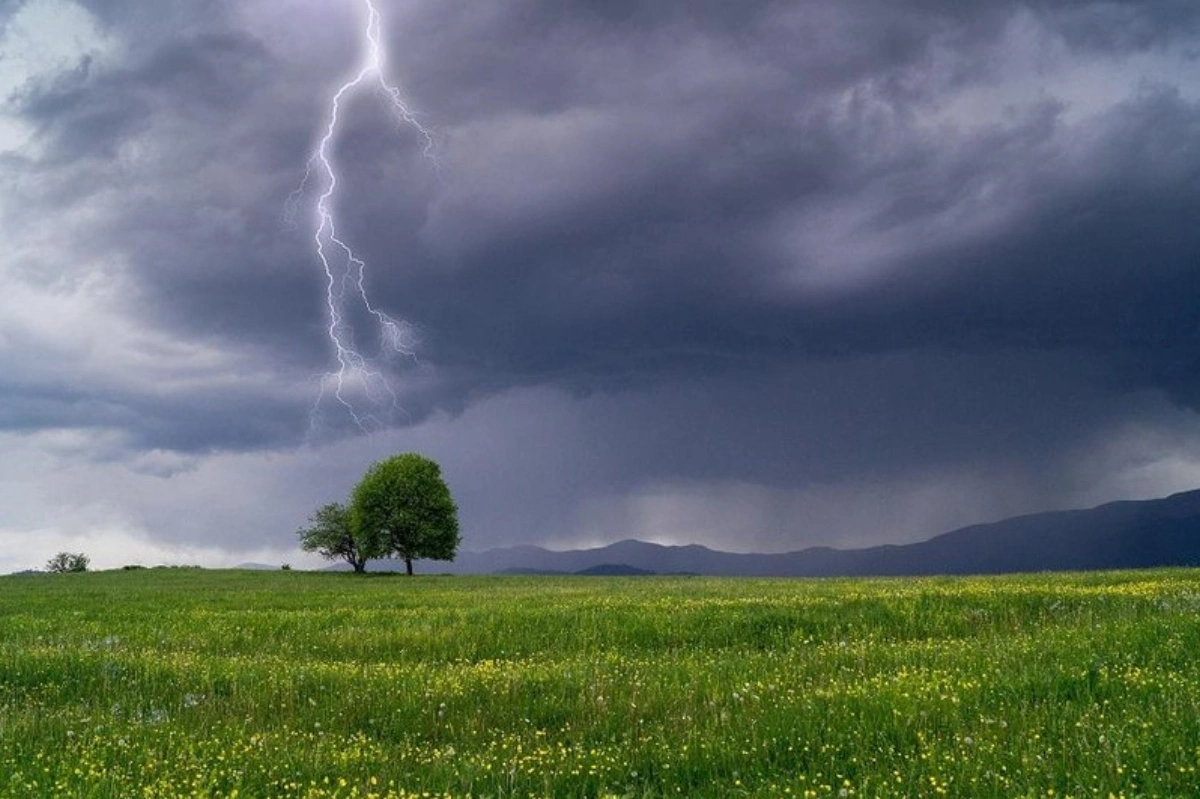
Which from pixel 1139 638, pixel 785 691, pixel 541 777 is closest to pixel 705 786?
pixel 541 777

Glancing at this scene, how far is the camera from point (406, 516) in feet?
290

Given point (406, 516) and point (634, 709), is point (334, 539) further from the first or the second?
point (634, 709)

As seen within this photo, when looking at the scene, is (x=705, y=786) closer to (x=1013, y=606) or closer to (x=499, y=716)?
(x=499, y=716)

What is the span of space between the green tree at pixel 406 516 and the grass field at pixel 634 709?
74.6m

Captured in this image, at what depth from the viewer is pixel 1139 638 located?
10703 mm

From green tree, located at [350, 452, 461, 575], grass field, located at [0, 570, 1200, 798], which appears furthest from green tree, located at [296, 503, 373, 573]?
grass field, located at [0, 570, 1200, 798]

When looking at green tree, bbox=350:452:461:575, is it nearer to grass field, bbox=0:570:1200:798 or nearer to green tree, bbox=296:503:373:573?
green tree, bbox=296:503:373:573

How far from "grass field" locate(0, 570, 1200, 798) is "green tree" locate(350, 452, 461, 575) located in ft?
245

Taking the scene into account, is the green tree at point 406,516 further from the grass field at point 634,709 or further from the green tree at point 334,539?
the grass field at point 634,709

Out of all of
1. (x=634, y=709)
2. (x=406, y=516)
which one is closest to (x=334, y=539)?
(x=406, y=516)

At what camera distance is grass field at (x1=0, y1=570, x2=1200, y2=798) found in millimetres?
6496

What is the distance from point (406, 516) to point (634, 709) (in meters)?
82.3

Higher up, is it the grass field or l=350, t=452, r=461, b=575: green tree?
l=350, t=452, r=461, b=575: green tree

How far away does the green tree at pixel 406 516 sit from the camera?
89.2m
